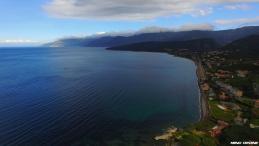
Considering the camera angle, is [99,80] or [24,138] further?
[99,80]

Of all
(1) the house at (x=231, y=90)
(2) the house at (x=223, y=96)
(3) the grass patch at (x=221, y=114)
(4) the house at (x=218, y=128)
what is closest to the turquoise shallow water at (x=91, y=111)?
(3) the grass patch at (x=221, y=114)

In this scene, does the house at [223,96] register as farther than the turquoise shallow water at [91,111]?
Yes

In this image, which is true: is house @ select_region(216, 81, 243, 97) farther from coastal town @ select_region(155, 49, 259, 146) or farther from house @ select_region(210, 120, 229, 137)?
house @ select_region(210, 120, 229, 137)

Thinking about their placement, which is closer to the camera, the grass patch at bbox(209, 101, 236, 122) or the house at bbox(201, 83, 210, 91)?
the grass patch at bbox(209, 101, 236, 122)

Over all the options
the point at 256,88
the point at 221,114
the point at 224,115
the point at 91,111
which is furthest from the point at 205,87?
the point at 91,111

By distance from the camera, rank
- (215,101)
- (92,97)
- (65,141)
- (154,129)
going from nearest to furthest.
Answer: (65,141) < (154,129) < (215,101) < (92,97)

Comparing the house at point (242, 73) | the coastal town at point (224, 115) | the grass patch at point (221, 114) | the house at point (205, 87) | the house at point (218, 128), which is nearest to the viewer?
the coastal town at point (224, 115)

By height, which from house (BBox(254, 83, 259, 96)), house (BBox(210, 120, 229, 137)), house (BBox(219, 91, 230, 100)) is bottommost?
house (BBox(210, 120, 229, 137))

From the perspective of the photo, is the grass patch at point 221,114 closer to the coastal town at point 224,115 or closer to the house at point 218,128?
the coastal town at point 224,115

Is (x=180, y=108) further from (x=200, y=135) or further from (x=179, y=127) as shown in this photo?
(x=200, y=135)

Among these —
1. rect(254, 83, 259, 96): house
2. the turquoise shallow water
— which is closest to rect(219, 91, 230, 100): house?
the turquoise shallow water

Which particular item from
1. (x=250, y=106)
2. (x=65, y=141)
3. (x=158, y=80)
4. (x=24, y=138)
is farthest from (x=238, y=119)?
(x=158, y=80)
